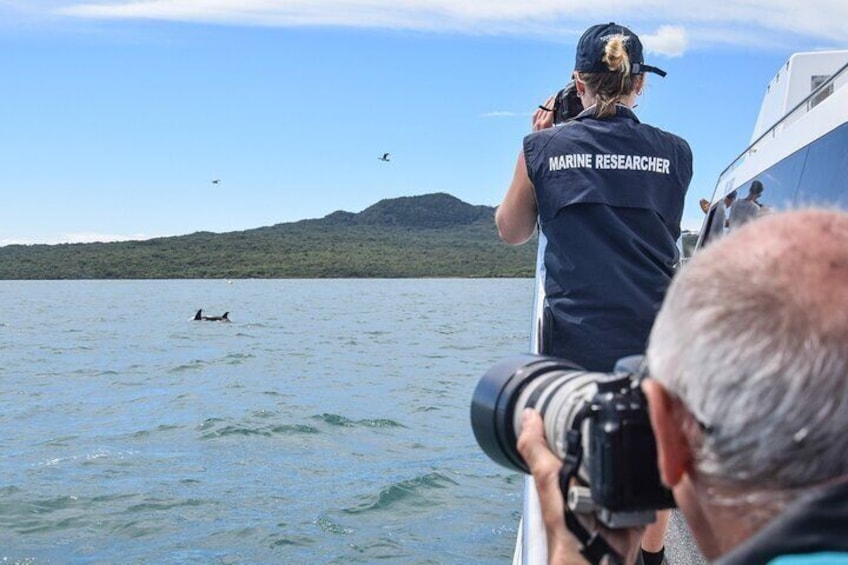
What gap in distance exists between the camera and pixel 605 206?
3105 millimetres

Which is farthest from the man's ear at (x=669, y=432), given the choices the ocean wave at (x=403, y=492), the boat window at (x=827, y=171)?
the ocean wave at (x=403, y=492)

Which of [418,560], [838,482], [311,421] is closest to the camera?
[838,482]

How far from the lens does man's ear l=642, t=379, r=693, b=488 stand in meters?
Result: 1.27

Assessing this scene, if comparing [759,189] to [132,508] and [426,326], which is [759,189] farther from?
[426,326]

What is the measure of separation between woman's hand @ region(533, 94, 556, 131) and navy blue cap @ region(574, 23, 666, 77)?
23cm

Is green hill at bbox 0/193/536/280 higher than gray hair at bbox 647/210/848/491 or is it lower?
higher

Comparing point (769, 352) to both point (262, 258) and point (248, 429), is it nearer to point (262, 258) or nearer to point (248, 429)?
point (248, 429)

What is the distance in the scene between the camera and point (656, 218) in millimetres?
3166

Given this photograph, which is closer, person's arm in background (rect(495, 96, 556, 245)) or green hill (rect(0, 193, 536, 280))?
person's arm in background (rect(495, 96, 556, 245))

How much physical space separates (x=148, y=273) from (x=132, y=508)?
146m

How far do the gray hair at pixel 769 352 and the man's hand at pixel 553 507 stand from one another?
47 centimetres

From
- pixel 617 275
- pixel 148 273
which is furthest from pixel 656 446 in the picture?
pixel 148 273

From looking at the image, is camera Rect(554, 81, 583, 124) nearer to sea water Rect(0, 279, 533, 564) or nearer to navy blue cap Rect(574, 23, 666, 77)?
navy blue cap Rect(574, 23, 666, 77)

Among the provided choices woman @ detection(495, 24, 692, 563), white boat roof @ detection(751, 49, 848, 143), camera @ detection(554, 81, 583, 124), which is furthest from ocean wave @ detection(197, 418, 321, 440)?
woman @ detection(495, 24, 692, 563)
